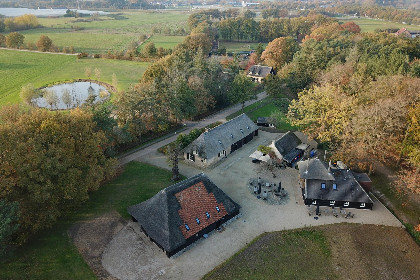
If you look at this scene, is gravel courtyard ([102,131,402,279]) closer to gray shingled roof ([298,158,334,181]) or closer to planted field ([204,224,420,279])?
planted field ([204,224,420,279])

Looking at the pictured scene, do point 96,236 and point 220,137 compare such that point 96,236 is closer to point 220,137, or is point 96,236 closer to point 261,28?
point 220,137

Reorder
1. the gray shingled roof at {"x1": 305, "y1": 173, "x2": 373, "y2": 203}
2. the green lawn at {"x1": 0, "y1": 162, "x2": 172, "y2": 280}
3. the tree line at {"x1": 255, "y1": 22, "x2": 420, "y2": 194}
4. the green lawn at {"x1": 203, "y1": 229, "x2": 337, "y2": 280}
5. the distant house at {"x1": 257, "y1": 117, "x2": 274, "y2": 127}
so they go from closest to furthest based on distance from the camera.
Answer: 1. the green lawn at {"x1": 0, "y1": 162, "x2": 172, "y2": 280}
2. the green lawn at {"x1": 203, "y1": 229, "x2": 337, "y2": 280}
3. the gray shingled roof at {"x1": 305, "y1": 173, "x2": 373, "y2": 203}
4. the tree line at {"x1": 255, "y1": 22, "x2": 420, "y2": 194}
5. the distant house at {"x1": 257, "y1": 117, "x2": 274, "y2": 127}

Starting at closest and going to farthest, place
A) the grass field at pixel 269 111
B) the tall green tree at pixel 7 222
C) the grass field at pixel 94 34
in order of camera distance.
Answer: the tall green tree at pixel 7 222 < the grass field at pixel 269 111 < the grass field at pixel 94 34

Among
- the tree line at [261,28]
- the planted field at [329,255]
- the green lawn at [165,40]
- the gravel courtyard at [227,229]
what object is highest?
the tree line at [261,28]

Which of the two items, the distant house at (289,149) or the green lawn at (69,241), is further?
the distant house at (289,149)

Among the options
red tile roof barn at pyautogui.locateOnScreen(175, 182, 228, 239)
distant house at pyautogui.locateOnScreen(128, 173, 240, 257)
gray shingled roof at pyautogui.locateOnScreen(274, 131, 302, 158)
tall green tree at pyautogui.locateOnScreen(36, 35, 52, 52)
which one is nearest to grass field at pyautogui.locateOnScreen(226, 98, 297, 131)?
gray shingled roof at pyautogui.locateOnScreen(274, 131, 302, 158)

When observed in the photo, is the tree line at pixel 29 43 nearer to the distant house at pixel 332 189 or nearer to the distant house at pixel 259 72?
the distant house at pixel 259 72

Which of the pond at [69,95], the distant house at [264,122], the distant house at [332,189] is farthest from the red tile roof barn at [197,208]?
the pond at [69,95]
